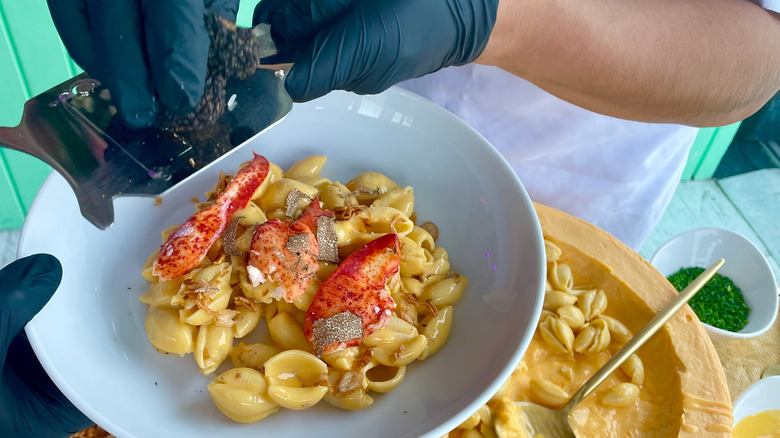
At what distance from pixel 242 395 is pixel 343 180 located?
21.6 inches

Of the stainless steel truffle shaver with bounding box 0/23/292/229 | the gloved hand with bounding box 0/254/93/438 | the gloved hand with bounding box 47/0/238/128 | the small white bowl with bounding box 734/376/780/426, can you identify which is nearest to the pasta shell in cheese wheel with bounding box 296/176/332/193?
the stainless steel truffle shaver with bounding box 0/23/292/229

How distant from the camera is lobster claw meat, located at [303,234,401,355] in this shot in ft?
3.03

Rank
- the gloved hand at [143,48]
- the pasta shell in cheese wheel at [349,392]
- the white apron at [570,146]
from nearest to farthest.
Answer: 1. the gloved hand at [143,48]
2. the pasta shell in cheese wheel at [349,392]
3. the white apron at [570,146]

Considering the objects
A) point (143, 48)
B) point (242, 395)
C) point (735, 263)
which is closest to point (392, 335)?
point (242, 395)

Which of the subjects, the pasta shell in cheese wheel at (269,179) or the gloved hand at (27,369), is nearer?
the gloved hand at (27,369)

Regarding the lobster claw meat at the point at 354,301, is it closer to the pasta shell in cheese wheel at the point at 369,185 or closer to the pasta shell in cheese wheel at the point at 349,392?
the pasta shell in cheese wheel at the point at 349,392

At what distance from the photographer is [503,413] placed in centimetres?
105

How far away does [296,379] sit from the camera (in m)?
0.95

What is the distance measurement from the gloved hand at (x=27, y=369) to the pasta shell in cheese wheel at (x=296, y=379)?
0.35 meters

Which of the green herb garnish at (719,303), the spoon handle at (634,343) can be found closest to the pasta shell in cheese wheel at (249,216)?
the spoon handle at (634,343)

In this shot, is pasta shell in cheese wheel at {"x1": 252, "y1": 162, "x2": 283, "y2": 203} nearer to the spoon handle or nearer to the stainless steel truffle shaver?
the stainless steel truffle shaver

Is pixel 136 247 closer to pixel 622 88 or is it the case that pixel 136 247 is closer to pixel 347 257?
pixel 347 257

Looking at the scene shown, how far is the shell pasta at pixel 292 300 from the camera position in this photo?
92 cm

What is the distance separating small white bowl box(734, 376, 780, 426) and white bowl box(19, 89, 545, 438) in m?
0.62
